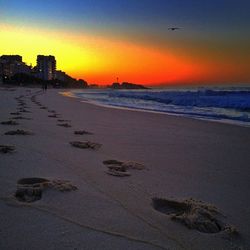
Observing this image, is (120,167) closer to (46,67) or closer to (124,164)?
(124,164)

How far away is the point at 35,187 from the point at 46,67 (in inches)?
6672

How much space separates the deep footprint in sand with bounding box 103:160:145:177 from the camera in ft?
10.4

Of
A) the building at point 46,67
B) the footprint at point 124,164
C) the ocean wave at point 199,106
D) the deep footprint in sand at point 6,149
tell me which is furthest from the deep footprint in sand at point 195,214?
the building at point 46,67

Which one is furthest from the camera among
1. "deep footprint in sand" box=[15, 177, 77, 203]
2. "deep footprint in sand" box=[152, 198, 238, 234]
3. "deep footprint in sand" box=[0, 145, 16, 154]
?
"deep footprint in sand" box=[0, 145, 16, 154]

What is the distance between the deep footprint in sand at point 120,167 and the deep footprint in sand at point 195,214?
28.0 inches

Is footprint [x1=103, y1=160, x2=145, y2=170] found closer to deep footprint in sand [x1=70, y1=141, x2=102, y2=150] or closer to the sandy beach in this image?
the sandy beach

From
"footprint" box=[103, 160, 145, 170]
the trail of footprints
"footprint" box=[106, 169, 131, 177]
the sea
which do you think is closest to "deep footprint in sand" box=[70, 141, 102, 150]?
"footprint" box=[103, 160, 145, 170]

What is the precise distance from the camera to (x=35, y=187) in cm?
248

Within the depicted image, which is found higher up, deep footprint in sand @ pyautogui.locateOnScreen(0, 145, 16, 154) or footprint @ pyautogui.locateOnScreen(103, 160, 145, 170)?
deep footprint in sand @ pyautogui.locateOnScreen(0, 145, 16, 154)

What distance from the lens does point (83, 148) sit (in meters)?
4.30

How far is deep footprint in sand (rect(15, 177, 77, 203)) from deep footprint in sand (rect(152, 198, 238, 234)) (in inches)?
25.8

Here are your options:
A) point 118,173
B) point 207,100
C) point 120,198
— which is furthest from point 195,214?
point 207,100

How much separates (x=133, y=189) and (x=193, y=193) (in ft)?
1.55

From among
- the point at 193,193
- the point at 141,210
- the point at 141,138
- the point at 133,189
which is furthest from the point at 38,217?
the point at 141,138
